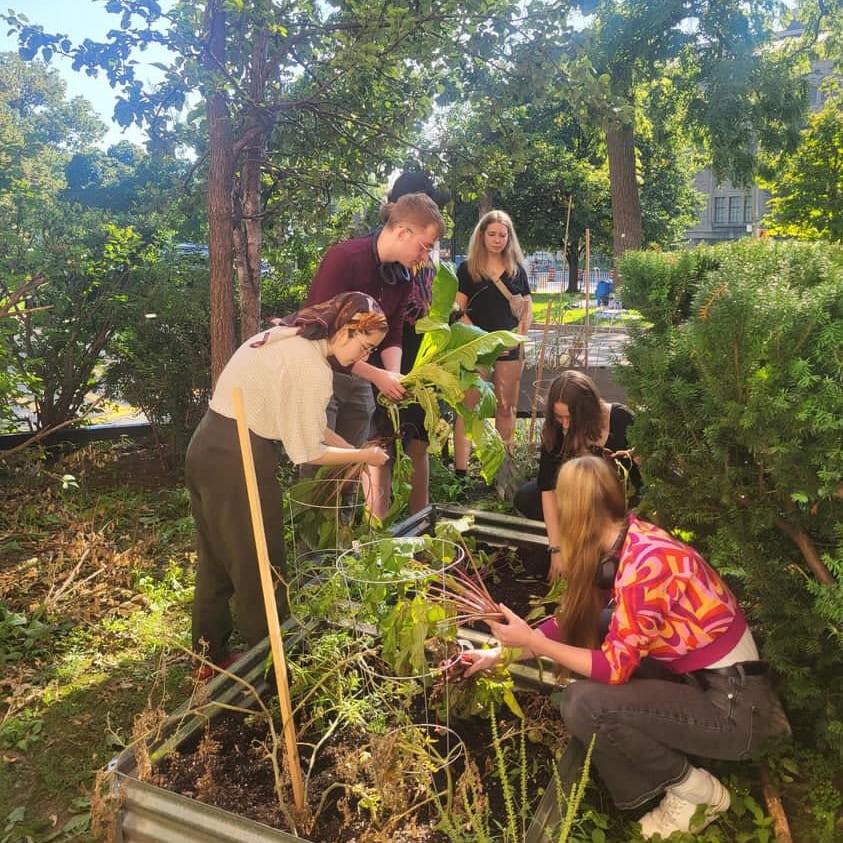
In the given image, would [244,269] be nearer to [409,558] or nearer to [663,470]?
[409,558]

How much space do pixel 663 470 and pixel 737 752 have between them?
2.67 feet

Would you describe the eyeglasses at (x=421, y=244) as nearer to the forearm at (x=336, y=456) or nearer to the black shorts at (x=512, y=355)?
the forearm at (x=336, y=456)

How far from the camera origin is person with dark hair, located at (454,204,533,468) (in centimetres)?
456

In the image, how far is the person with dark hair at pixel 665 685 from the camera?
1938 millimetres

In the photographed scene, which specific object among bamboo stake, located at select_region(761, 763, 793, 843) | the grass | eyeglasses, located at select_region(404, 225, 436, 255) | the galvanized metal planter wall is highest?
eyeglasses, located at select_region(404, 225, 436, 255)

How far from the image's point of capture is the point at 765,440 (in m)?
1.88

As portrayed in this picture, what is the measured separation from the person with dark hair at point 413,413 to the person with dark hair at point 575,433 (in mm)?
736

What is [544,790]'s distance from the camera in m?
2.02

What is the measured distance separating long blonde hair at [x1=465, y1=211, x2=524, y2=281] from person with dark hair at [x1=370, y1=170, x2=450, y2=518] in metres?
0.29

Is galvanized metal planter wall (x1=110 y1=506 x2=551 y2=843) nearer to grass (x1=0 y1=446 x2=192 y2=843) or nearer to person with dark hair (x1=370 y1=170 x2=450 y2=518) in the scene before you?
grass (x1=0 y1=446 x2=192 y2=843)

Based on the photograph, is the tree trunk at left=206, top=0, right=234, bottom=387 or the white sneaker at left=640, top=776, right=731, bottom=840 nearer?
the white sneaker at left=640, top=776, right=731, bottom=840

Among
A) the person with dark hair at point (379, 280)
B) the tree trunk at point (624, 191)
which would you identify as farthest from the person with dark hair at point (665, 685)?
the tree trunk at point (624, 191)

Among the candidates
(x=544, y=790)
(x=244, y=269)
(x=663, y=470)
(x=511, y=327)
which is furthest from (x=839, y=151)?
(x=544, y=790)

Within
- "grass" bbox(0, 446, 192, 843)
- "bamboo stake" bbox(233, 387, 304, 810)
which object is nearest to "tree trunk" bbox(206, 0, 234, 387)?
"grass" bbox(0, 446, 192, 843)
